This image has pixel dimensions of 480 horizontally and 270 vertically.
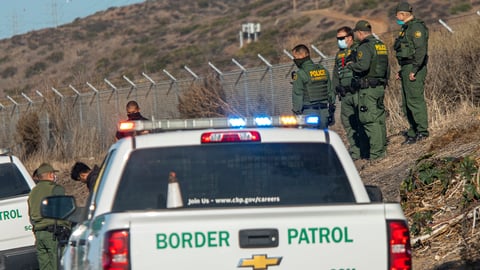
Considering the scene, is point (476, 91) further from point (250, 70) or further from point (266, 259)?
point (266, 259)

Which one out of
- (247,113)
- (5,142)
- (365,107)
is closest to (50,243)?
(365,107)

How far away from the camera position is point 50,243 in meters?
11.8

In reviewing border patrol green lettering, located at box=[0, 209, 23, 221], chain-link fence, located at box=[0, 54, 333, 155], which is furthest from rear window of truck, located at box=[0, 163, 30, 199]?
chain-link fence, located at box=[0, 54, 333, 155]

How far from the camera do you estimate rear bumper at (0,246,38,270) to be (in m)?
12.5

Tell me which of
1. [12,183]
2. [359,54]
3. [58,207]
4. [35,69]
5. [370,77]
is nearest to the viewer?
[58,207]

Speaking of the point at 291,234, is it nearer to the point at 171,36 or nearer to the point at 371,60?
the point at 371,60

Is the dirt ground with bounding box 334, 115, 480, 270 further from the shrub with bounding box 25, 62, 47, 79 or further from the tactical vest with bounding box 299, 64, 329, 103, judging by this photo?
the shrub with bounding box 25, 62, 47, 79

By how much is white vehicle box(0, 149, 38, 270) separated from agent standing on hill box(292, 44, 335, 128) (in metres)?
3.90

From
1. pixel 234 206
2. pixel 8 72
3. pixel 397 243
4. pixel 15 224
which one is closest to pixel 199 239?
pixel 234 206

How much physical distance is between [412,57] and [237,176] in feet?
27.7

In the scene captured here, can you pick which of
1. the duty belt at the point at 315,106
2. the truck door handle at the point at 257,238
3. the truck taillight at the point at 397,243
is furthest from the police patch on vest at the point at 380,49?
the truck door handle at the point at 257,238

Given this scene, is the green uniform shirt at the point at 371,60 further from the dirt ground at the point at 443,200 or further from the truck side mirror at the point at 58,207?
the truck side mirror at the point at 58,207

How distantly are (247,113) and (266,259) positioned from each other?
713 inches

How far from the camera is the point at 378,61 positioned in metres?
14.7
